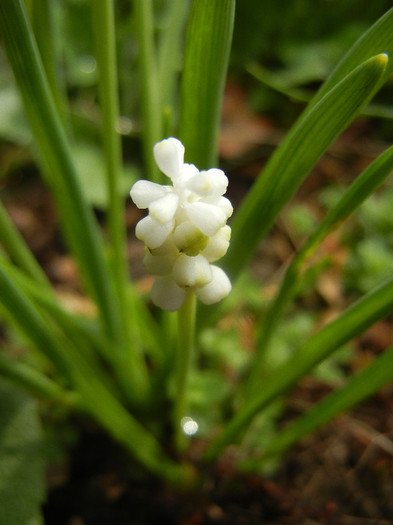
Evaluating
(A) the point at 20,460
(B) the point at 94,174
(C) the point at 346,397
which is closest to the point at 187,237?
(C) the point at 346,397

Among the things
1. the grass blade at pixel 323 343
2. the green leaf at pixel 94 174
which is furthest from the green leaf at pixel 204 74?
the green leaf at pixel 94 174

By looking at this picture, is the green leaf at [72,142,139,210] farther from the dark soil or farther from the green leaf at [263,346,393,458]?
the green leaf at [263,346,393,458]

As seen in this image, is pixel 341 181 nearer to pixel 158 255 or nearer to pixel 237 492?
pixel 237 492

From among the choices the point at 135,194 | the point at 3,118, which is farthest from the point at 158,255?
the point at 3,118

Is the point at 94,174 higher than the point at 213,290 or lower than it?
higher

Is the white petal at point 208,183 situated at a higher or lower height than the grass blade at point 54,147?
lower

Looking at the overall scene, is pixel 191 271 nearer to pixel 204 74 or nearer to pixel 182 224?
pixel 182 224

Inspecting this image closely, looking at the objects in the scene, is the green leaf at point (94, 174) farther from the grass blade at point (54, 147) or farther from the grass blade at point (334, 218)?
the grass blade at point (334, 218)
